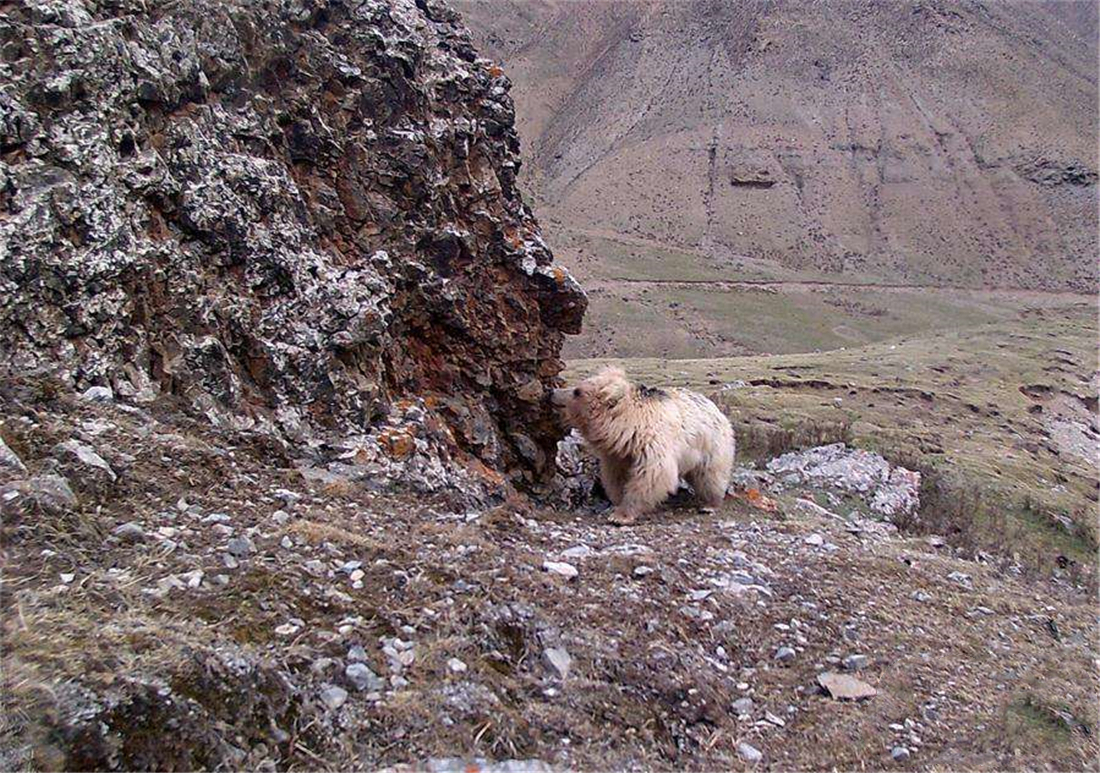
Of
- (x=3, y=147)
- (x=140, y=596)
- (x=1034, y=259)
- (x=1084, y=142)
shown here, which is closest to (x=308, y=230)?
(x=3, y=147)

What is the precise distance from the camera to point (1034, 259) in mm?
96125

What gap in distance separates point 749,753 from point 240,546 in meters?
3.79

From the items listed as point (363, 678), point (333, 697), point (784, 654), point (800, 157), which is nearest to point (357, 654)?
point (363, 678)

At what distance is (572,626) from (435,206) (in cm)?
735

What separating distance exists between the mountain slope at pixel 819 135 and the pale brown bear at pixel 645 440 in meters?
68.0

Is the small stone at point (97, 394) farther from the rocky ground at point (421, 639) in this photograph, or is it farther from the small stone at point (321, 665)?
the small stone at point (321, 665)

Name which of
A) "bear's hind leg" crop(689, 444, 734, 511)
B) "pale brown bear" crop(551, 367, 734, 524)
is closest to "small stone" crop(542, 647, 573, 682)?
"pale brown bear" crop(551, 367, 734, 524)

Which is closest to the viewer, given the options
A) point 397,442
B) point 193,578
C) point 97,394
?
point 193,578

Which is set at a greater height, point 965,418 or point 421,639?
point 421,639

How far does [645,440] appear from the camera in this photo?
11195mm

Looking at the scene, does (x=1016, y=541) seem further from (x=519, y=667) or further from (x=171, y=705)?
(x=171, y=705)

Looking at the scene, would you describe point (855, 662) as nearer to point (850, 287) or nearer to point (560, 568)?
point (560, 568)

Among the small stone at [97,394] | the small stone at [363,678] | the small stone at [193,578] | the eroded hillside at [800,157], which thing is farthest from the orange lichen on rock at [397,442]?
the eroded hillside at [800,157]

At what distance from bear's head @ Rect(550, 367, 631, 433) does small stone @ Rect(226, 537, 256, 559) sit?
6.37m
